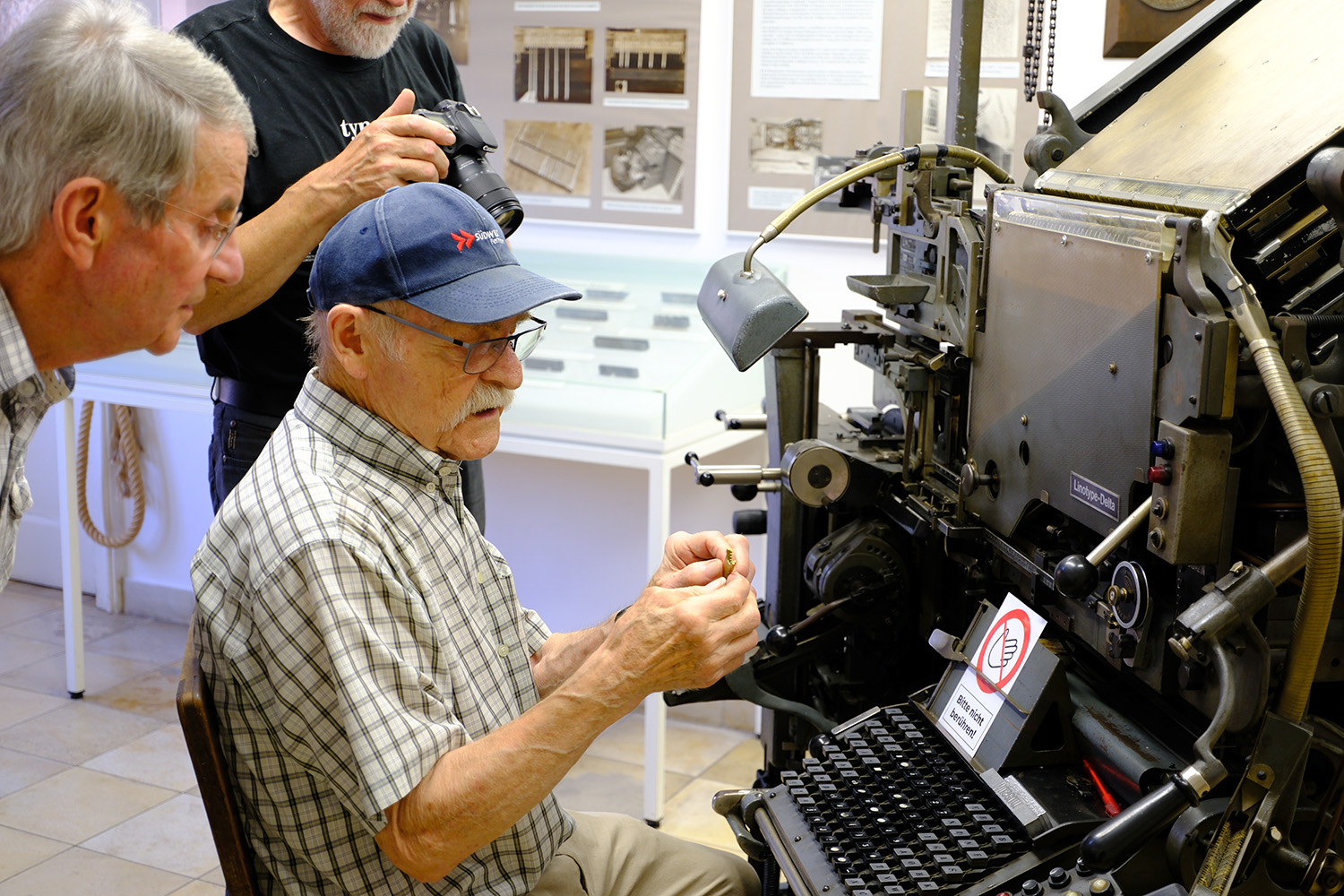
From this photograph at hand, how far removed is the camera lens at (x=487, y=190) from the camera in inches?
77.6

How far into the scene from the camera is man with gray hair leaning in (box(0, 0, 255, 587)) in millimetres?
1203

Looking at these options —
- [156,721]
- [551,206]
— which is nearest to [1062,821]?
[551,206]

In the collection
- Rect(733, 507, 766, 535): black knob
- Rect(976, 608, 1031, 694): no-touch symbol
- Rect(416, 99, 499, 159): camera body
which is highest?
Rect(416, 99, 499, 159): camera body

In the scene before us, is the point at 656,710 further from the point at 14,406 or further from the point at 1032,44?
the point at 14,406

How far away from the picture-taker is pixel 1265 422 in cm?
132

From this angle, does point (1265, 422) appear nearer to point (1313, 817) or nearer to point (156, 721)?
point (1313, 817)

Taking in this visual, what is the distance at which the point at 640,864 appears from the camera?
180 cm

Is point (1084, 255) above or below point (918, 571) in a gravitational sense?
above

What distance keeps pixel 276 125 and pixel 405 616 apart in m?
1.16

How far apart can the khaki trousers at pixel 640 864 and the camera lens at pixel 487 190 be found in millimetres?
918

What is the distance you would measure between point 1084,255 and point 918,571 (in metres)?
0.73

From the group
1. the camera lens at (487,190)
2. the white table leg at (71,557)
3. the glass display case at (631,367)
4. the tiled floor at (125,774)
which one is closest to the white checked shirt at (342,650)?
the camera lens at (487,190)

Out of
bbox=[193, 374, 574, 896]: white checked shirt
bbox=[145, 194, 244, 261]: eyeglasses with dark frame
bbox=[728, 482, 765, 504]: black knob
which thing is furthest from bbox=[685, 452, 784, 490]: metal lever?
bbox=[145, 194, 244, 261]: eyeglasses with dark frame

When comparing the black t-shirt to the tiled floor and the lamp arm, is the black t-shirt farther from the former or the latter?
the tiled floor
